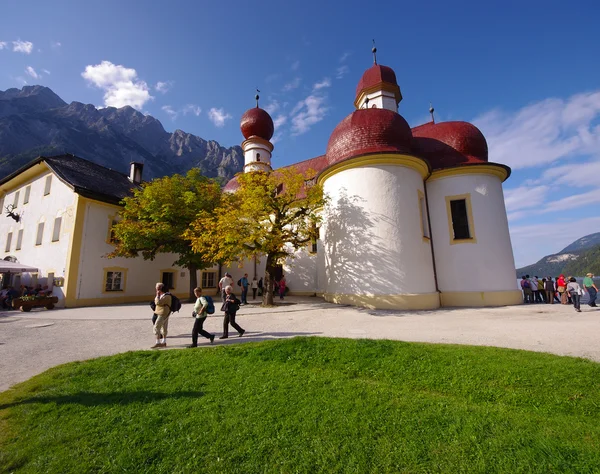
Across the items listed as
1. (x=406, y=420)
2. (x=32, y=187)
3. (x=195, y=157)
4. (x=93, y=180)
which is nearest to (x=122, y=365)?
(x=406, y=420)

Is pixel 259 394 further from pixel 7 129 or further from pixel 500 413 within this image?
pixel 7 129

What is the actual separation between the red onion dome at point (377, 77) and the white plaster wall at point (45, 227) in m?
22.1

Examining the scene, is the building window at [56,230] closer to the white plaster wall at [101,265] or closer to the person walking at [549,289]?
the white plaster wall at [101,265]

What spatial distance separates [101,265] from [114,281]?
1.35 meters

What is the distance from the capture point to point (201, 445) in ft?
10.7

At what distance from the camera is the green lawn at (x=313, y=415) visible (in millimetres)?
2984

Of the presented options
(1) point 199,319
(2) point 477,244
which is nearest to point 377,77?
(2) point 477,244

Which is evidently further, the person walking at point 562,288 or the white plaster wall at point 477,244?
the white plaster wall at point 477,244

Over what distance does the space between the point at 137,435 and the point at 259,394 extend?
159cm

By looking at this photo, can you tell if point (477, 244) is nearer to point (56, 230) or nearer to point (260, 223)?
point (260, 223)

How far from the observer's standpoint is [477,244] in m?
15.7

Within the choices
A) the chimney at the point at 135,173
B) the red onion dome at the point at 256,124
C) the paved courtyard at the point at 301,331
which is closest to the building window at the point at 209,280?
the chimney at the point at 135,173

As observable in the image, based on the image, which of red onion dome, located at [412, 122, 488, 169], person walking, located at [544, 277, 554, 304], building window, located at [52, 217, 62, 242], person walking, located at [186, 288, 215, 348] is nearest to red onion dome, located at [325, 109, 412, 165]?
red onion dome, located at [412, 122, 488, 169]

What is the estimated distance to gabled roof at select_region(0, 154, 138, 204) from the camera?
60.5 feet
